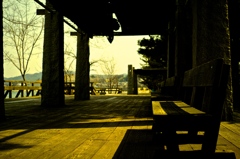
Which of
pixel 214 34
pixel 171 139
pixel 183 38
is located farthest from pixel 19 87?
pixel 171 139

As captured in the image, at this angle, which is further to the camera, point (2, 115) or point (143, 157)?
point (2, 115)

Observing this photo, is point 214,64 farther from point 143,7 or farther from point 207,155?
point 143,7

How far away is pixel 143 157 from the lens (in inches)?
101

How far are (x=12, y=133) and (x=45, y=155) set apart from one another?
1.46 meters

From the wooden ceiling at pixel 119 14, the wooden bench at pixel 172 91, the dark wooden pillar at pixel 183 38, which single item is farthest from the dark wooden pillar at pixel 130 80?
the wooden bench at pixel 172 91

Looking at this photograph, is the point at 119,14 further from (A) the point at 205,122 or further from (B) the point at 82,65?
(A) the point at 205,122

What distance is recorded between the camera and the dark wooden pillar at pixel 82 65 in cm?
1234

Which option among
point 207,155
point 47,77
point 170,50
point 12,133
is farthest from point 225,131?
point 170,50

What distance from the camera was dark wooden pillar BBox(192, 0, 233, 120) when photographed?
4797 mm

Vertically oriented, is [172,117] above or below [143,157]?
above

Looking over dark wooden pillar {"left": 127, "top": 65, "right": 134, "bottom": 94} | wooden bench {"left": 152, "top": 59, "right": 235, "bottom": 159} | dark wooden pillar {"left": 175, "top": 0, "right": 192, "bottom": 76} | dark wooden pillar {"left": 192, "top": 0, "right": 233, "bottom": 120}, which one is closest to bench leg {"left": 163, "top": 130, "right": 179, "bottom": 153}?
wooden bench {"left": 152, "top": 59, "right": 235, "bottom": 159}

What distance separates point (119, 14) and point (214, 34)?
666cm

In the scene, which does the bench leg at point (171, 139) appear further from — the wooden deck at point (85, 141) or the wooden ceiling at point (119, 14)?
the wooden ceiling at point (119, 14)

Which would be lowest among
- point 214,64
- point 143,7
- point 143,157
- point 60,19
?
point 143,157
